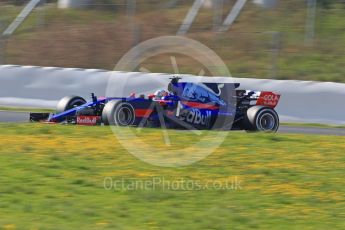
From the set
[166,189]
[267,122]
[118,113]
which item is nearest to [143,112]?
[118,113]

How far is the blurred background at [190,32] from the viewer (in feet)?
68.5

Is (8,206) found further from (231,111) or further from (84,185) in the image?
(231,111)

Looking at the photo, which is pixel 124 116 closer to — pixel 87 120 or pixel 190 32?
pixel 87 120

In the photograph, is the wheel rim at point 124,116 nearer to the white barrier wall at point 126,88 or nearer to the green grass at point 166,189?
the green grass at point 166,189

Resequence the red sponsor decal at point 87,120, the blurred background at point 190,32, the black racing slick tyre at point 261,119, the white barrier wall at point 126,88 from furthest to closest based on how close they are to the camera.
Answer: the blurred background at point 190,32
the white barrier wall at point 126,88
the black racing slick tyre at point 261,119
the red sponsor decal at point 87,120

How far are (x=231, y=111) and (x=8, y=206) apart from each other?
7748 mm

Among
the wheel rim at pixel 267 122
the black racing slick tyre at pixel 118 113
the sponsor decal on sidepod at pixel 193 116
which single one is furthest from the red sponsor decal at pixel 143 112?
the wheel rim at pixel 267 122

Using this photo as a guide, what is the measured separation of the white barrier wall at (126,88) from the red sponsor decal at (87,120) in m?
4.99

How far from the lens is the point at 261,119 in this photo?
14148mm

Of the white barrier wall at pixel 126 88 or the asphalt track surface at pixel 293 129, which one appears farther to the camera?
the white barrier wall at pixel 126 88

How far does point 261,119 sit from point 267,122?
154 mm

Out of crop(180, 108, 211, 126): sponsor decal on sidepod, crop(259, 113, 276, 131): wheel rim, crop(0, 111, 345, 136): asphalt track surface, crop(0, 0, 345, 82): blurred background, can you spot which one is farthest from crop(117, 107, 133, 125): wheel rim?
crop(0, 0, 345, 82): blurred background

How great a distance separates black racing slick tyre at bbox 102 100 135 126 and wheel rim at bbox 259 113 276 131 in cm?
260

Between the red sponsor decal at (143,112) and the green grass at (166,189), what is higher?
the red sponsor decal at (143,112)
